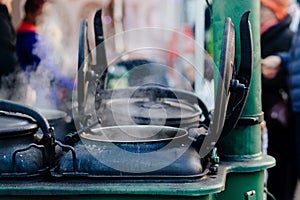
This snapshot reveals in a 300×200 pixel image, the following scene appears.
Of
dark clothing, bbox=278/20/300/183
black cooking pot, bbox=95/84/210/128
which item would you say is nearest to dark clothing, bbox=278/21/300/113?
dark clothing, bbox=278/20/300/183

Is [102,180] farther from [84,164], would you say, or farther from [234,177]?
[234,177]

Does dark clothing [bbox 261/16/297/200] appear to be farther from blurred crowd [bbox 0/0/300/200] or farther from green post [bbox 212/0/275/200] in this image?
green post [bbox 212/0/275/200]

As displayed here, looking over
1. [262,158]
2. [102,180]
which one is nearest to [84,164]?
[102,180]

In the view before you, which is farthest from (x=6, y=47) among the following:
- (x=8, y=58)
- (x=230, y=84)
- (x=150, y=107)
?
(x=230, y=84)

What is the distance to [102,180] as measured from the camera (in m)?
1.79

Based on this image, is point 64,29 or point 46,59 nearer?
point 46,59

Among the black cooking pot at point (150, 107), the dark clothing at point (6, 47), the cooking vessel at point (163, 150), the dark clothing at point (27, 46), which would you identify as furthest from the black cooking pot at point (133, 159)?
the dark clothing at point (27, 46)

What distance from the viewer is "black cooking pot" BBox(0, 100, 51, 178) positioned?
1797 millimetres

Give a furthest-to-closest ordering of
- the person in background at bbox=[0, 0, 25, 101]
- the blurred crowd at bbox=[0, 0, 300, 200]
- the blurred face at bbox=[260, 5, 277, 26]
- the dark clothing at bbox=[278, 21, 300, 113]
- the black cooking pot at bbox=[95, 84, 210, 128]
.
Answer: the blurred face at bbox=[260, 5, 277, 26], the person in background at bbox=[0, 0, 25, 101], the blurred crowd at bbox=[0, 0, 300, 200], the dark clothing at bbox=[278, 21, 300, 113], the black cooking pot at bbox=[95, 84, 210, 128]

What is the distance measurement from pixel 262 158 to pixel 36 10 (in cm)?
282

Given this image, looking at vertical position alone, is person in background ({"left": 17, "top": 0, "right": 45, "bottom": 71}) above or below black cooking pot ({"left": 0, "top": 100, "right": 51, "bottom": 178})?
above

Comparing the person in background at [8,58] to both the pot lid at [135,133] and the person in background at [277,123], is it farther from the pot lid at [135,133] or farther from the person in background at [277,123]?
the person in background at [277,123]

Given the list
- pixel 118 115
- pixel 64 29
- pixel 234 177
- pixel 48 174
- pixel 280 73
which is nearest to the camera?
pixel 48 174

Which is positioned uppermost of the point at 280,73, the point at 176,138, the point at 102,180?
the point at 280,73
